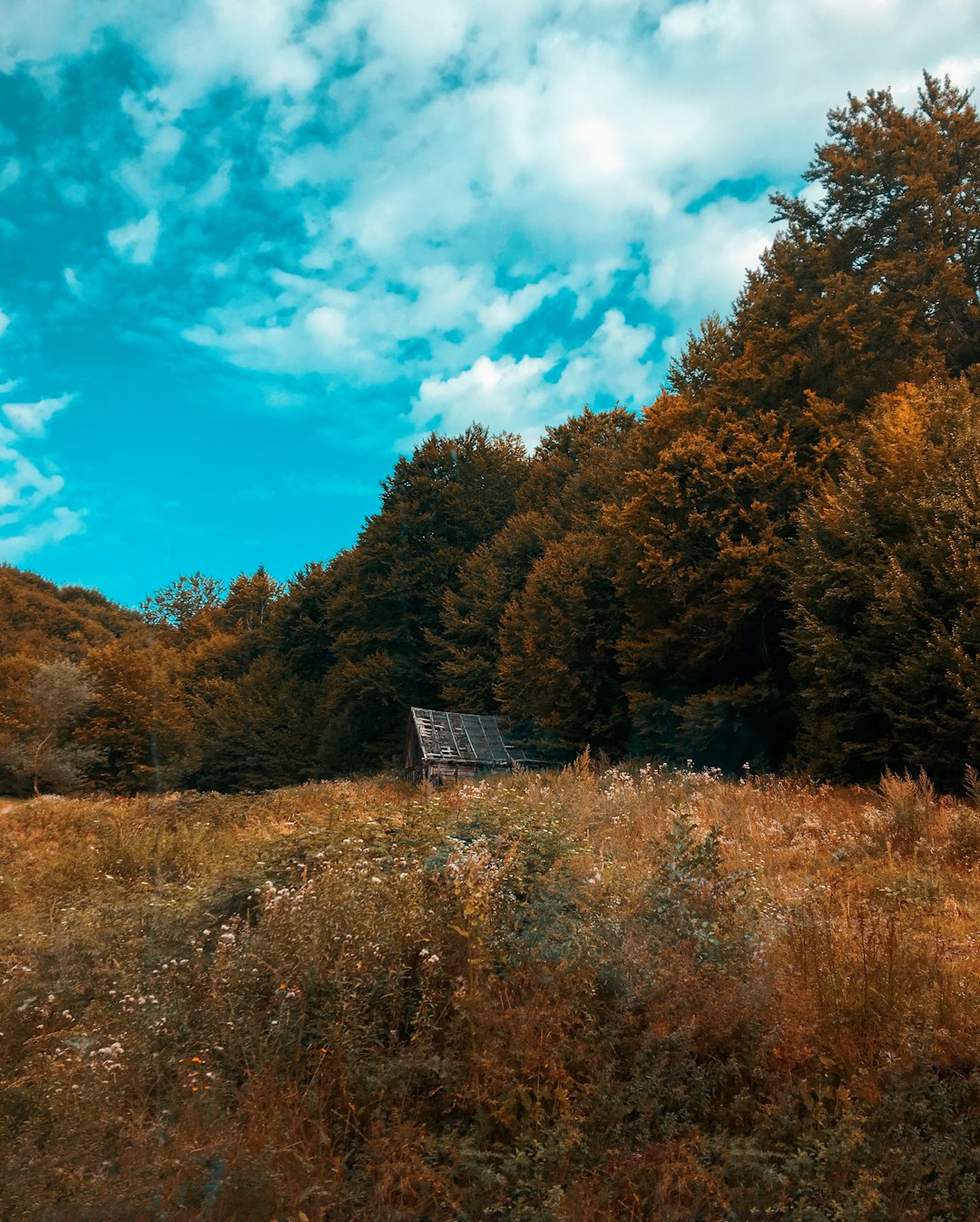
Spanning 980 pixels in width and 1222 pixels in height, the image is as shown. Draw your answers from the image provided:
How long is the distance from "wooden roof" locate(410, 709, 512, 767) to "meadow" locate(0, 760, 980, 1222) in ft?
75.0

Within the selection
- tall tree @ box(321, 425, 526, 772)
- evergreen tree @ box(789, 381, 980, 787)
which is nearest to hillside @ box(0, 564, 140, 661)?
tall tree @ box(321, 425, 526, 772)

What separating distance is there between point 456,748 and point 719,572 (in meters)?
12.6

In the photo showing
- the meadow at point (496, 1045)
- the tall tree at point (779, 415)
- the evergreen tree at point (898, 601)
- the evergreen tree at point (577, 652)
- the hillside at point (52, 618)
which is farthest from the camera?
the hillside at point (52, 618)

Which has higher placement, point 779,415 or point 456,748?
point 779,415

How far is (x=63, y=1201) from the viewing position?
3484 mm

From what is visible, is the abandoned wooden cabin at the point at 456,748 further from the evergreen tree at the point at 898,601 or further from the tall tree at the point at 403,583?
the evergreen tree at the point at 898,601

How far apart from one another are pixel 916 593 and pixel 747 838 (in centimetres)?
765

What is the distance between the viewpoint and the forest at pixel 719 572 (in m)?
15.6

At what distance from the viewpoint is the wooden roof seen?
29.5m

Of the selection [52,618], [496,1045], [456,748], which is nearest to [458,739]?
[456,748]

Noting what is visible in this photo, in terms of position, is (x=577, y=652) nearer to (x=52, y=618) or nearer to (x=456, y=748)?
(x=456, y=748)

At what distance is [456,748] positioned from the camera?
30219mm

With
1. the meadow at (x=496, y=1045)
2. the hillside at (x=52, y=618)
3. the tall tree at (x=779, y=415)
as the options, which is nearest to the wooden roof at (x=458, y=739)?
the tall tree at (x=779, y=415)

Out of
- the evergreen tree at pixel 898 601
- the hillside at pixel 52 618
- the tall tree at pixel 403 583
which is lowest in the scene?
the evergreen tree at pixel 898 601
